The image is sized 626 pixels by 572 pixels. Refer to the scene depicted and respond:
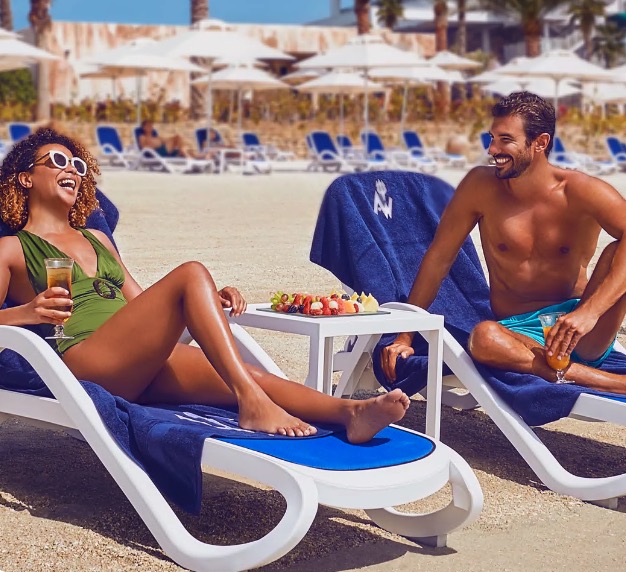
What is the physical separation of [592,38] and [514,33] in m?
4.82

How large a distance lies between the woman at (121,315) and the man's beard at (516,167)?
1.13 metres

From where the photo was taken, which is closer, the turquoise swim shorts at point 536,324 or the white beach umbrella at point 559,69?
the turquoise swim shorts at point 536,324

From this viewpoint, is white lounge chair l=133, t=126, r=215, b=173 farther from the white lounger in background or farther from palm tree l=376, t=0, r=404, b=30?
palm tree l=376, t=0, r=404, b=30

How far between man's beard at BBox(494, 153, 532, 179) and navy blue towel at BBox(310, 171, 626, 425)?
0.68 meters

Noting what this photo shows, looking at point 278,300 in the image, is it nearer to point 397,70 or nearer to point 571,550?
point 571,550

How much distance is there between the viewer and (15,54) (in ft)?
65.9

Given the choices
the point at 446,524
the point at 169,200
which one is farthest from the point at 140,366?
the point at 169,200

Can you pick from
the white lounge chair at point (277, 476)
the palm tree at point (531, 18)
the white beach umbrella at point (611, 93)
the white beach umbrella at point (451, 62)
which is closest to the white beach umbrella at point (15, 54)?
the white beach umbrella at point (451, 62)

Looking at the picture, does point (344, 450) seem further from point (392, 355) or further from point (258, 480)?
point (392, 355)

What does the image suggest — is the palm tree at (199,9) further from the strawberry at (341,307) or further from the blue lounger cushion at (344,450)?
the blue lounger cushion at (344,450)

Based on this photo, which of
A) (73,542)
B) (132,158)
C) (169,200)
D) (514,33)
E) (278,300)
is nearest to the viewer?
(73,542)

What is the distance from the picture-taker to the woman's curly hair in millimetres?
3986

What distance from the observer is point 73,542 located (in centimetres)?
337

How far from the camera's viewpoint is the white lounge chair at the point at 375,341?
3.88 metres
